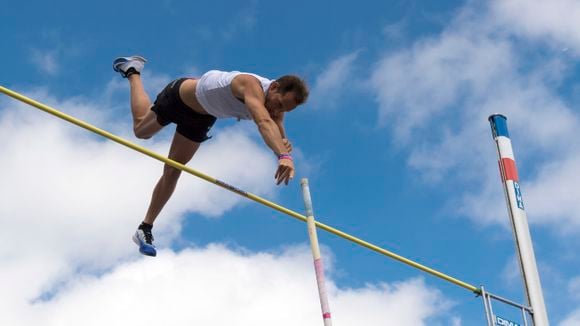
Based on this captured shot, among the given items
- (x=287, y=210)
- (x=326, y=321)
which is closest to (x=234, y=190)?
(x=287, y=210)

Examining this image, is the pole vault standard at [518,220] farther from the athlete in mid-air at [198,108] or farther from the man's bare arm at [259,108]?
the man's bare arm at [259,108]

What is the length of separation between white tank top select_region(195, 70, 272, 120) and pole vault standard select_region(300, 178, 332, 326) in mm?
822

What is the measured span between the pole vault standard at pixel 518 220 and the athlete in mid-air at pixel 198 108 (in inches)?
102

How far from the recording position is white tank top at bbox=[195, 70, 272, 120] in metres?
5.17

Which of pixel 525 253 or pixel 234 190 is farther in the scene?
pixel 525 253

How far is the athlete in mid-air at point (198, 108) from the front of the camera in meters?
4.97

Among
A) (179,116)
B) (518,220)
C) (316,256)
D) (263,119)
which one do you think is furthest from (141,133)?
(518,220)

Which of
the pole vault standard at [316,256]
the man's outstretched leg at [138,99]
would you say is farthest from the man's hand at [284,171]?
the man's outstretched leg at [138,99]

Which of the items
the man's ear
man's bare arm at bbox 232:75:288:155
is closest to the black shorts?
man's bare arm at bbox 232:75:288:155

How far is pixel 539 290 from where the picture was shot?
673 centimetres

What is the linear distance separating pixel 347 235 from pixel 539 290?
6.51ft

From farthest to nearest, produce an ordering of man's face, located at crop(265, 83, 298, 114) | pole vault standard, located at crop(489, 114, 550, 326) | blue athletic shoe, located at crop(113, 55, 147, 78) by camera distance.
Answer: pole vault standard, located at crop(489, 114, 550, 326) < blue athletic shoe, located at crop(113, 55, 147, 78) < man's face, located at crop(265, 83, 298, 114)

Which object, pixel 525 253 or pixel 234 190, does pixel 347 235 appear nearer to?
pixel 234 190

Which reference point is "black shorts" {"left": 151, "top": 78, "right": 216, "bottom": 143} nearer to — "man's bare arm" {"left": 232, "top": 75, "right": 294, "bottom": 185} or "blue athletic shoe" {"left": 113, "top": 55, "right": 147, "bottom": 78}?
"blue athletic shoe" {"left": 113, "top": 55, "right": 147, "bottom": 78}
